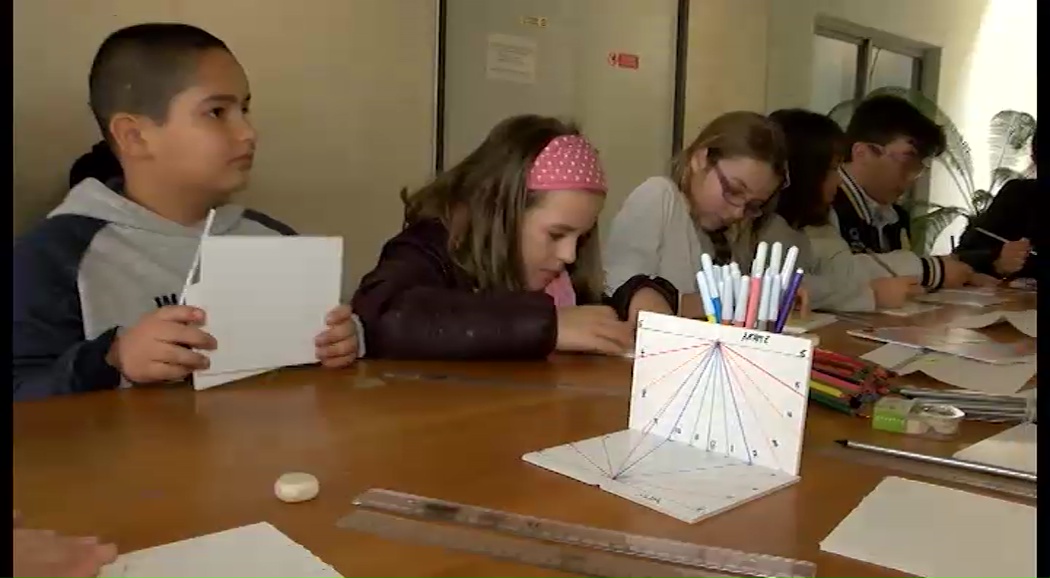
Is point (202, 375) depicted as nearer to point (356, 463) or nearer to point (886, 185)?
point (356, 463)

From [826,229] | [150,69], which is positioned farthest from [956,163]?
[150,69]

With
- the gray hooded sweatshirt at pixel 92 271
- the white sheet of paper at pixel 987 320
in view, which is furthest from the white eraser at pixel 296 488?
the white sheet of paper at pixel 987 320

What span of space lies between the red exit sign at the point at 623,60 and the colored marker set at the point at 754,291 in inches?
85.1

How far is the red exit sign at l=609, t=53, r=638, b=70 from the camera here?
276cm

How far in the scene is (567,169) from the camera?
1192 mm

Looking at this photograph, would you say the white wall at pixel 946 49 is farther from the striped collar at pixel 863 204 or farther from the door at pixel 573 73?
the striped collar at pixel 863 204

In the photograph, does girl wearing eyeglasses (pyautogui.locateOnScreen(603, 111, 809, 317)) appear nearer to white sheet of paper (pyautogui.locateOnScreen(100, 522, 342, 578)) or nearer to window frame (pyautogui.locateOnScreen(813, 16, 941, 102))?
white sheet of paper (pyautogui.locateOnScreen(100, 522, 342, 578))

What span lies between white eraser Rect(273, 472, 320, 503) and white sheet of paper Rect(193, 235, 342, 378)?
266 mm

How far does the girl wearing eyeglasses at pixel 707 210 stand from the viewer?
1614mm

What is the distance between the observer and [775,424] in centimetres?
63

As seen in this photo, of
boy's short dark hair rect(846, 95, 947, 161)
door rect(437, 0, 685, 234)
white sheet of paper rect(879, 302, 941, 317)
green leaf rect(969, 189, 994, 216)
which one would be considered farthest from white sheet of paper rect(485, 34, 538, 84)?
green leaf rect(969, 189, 994, 216)

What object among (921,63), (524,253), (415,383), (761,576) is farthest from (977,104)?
(761,576)

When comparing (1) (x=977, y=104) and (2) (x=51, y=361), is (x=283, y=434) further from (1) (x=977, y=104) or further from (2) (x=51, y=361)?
(1) (x=977, y=104)

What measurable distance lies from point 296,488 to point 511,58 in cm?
201
